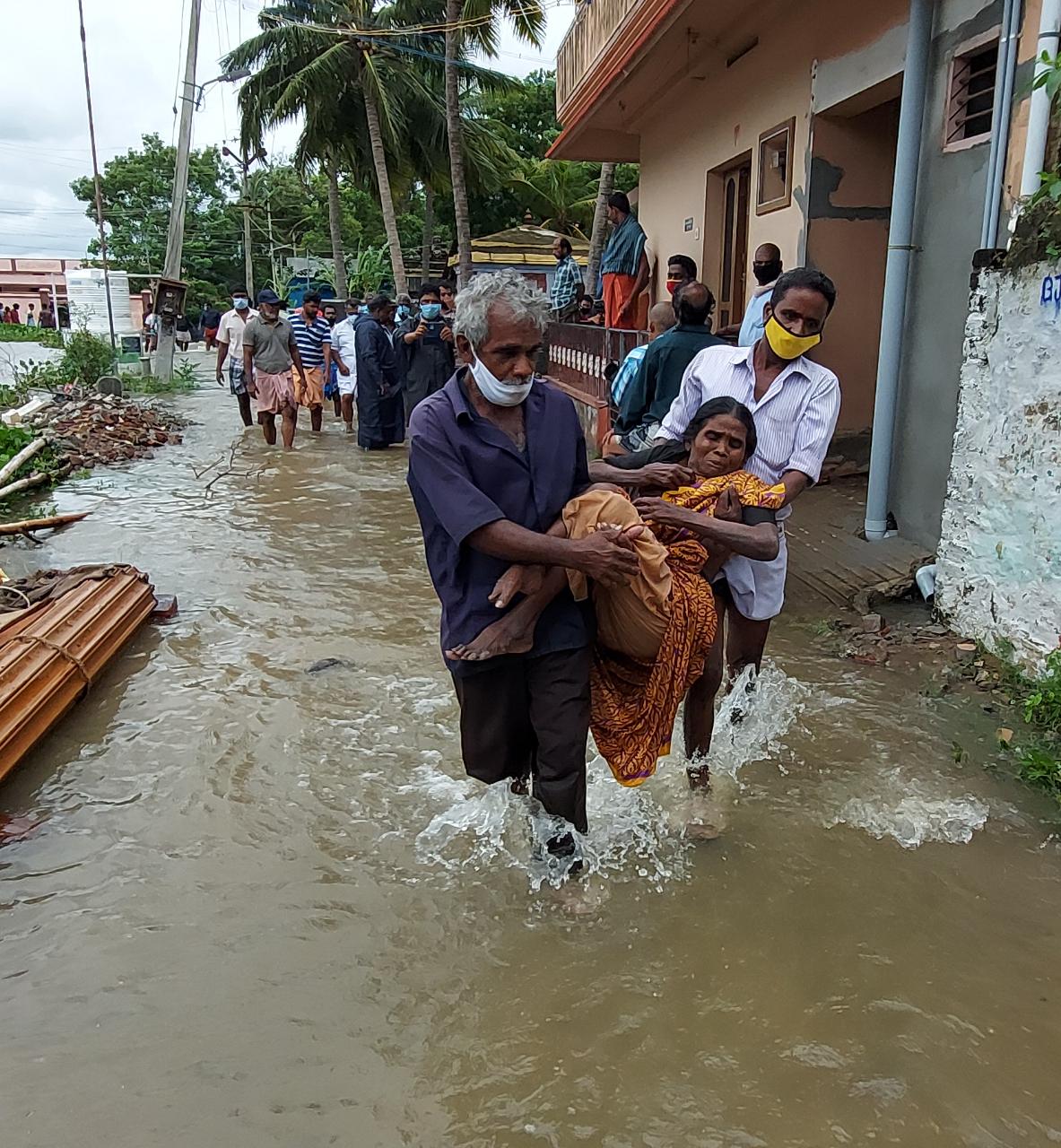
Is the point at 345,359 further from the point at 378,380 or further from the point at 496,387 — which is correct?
the point at 496,387

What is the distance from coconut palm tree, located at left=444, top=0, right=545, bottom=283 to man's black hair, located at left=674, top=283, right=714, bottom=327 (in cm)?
1249

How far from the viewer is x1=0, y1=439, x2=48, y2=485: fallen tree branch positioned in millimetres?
9430

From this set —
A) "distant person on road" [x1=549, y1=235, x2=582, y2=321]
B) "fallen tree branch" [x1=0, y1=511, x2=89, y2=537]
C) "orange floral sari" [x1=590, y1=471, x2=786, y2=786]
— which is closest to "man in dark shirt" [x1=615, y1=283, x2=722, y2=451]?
"orange floral sari" [x1=590, y1=471, x2=786, y2=786]

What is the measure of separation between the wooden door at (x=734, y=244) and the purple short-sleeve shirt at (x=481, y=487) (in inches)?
299

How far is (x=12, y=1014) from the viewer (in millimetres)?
2572

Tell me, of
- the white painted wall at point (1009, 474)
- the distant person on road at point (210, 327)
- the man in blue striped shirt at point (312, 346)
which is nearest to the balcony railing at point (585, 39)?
the man in blue striped shirt at point (312, 346)

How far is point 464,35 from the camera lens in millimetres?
17938

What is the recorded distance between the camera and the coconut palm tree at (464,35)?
1605 centimetres

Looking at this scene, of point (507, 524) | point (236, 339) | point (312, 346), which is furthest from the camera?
point (236, 339)

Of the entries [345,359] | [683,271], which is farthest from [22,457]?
[683,271]

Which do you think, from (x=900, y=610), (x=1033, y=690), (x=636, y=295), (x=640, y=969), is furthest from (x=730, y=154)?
(x=640, y=969)

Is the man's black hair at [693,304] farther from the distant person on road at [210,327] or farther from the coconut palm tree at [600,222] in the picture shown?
the distant person on road at [210,327]

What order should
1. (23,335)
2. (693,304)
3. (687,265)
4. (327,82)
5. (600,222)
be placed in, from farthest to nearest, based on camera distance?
(23,335)
(327,82)
(600,222)
(687,265)
(693,304)

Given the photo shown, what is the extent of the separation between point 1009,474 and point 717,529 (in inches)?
91.8
